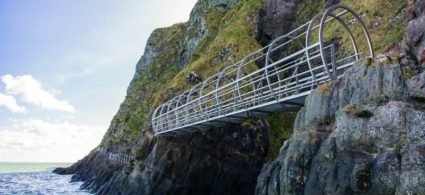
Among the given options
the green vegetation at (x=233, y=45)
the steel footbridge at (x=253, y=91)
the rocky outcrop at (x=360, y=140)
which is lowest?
the rocky outcrop at (x=360, y=140)

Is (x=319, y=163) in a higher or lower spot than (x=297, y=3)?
lower

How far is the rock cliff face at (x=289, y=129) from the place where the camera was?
12.3 metres

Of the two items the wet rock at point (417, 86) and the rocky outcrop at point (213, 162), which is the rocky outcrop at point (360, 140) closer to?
the wet rock at point (417, 86)

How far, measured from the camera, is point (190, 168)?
1462 inches

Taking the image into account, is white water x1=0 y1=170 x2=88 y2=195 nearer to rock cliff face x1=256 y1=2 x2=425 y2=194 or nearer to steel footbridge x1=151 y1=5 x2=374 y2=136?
steel footbridge x1=151 y1=5 x2=374 y2=136

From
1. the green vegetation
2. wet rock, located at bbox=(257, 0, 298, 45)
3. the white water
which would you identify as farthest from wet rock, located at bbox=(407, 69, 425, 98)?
the white water

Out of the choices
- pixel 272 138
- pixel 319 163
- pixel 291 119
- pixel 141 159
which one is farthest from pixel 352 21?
pixel 319 163

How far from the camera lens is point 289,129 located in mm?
41969

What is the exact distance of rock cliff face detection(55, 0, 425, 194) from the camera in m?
12.3

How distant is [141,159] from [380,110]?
31.7 m

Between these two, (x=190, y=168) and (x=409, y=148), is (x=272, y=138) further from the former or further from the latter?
(x=409, y=148)

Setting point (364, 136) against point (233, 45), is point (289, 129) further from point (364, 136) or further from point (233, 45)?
point (364, 136)

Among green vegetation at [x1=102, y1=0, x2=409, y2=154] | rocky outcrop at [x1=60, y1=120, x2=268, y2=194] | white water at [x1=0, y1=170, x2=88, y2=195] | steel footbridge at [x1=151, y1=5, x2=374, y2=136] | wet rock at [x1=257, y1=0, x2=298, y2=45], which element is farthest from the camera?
white water at [x1=0, y1=170, x2=88, y2=195]

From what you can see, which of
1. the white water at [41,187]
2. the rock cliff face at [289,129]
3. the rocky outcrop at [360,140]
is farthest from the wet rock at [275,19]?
the rocky outcrop at [360,140]
